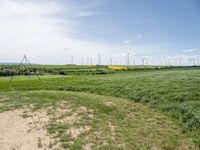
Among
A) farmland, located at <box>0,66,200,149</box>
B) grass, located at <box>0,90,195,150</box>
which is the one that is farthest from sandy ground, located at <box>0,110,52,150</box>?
grass, located at <box>0,90,195,150</box>

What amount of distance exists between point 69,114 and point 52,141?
3.42m

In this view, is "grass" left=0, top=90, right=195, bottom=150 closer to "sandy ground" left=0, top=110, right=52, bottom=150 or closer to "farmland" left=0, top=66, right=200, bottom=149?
"farmland" left=0, top=66, right=200, bottom=149

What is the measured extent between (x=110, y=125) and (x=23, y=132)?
4102mm

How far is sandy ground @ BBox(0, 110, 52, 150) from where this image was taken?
945 cm

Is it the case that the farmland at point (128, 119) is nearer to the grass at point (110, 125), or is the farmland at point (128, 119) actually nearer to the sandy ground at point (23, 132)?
the grass at point (110, 125)

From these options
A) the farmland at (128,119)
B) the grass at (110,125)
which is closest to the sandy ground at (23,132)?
the farmland at (128,119)

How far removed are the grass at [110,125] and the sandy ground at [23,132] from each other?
19.5 inches

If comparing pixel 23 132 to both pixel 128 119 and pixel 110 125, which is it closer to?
pixel 110 125

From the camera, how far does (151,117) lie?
12836 millimetres

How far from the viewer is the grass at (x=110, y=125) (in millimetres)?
9453

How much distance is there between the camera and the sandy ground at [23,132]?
945 cm

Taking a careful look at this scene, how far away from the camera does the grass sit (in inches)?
372

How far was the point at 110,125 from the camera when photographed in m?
11.5

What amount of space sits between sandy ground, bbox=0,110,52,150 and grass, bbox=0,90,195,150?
1.62ft
